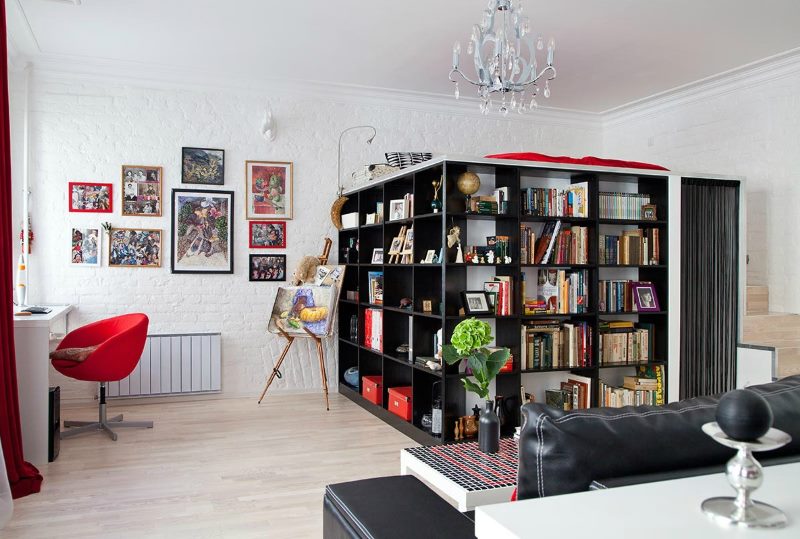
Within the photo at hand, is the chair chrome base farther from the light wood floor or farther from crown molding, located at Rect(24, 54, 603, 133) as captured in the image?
crown molding, located at Rect(24, 54, 603, 133)

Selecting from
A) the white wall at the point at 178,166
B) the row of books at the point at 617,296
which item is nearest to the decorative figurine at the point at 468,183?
the row of books at the point at 617,296

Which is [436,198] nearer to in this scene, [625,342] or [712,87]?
[625,342]

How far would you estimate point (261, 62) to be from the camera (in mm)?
6465

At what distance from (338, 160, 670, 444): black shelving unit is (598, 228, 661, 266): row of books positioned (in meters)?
0.09

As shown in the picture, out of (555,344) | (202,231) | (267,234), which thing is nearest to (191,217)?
(202,231)

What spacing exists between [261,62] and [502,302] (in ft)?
11.0

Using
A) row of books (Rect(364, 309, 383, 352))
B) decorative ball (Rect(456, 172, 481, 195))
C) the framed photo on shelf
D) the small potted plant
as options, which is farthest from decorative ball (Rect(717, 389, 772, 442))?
row of books (Rect(364, 309, 383, 352))

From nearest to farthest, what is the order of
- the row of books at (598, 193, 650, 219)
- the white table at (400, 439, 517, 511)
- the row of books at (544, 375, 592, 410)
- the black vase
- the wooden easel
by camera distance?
the white table at (400, 439, 517, 511) → the black vase → the row of books at (544, 375, 592, 410) → the row of books at (598, 193, 650, 219) → the wooden easel

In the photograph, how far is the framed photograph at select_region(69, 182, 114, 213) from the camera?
643 cm

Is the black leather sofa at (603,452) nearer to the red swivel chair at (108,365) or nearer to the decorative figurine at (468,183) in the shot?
the decorative figurine at (468,183)

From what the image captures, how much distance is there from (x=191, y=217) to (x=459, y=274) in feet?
10.2

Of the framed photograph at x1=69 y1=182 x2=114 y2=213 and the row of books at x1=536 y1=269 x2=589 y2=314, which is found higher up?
the framed photograph at x1=69 y1=182 x2=114 y2=213

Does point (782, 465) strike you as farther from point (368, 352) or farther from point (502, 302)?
point (368, 352)

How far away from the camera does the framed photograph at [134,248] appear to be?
21.5 feet
